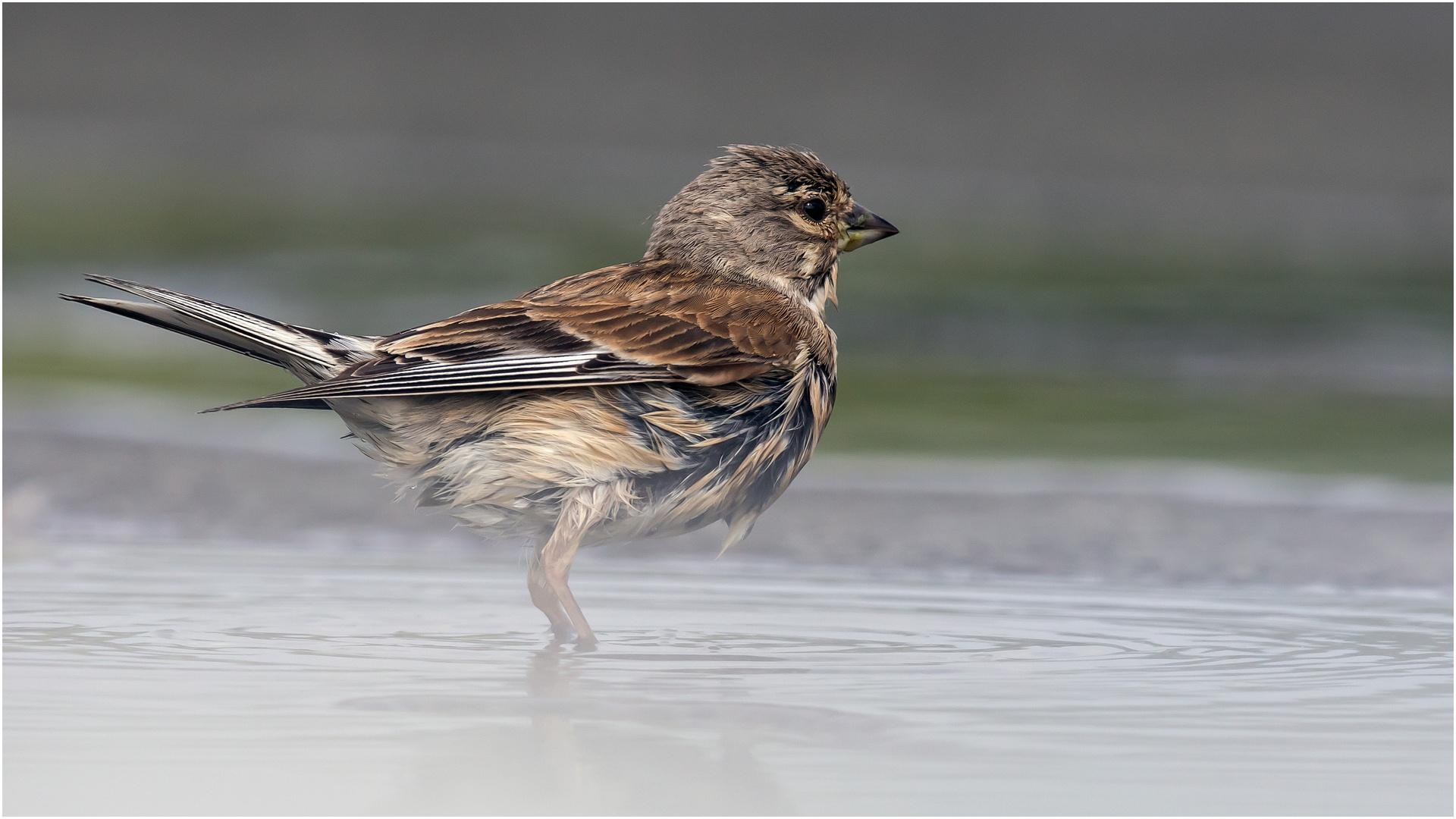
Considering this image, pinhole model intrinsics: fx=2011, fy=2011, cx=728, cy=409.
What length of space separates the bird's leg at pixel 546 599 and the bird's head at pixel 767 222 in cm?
107

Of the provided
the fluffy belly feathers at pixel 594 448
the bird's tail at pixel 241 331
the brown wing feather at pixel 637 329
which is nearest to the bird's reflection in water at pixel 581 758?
the fluffy belly feathers at pixel 594 448

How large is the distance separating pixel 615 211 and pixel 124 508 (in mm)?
12439

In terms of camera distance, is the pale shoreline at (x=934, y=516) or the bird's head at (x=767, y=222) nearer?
the bird's head at (x=767, y=222)

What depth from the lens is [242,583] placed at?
18.8 ft

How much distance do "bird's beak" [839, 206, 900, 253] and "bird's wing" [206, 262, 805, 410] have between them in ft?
1.63

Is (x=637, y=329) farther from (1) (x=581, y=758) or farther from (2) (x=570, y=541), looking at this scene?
(1) (x=581, y=758)

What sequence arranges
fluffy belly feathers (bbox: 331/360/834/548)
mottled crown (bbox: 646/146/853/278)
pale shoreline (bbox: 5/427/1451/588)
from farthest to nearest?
pale shoreline (bbox: 5/427/1451/588), mottled crown (bbox: 646/146/853/278), fluffy belly feathers (bbox: 331/360/834/548)

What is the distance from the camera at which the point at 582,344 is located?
5039mm

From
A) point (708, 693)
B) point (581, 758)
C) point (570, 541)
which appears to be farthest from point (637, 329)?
point (581, 758)

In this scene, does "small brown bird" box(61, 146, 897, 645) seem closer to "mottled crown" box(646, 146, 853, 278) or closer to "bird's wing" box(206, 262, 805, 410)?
"bird's wing" box(206, 262, 805, 410)

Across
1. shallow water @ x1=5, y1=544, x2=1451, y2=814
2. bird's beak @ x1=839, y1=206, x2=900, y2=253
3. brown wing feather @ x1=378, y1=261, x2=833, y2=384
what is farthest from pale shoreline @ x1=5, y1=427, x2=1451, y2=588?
bird's beak @ x1=839, y1=206, x2=900, y2=253

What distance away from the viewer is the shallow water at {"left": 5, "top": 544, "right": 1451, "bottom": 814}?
11.1ft

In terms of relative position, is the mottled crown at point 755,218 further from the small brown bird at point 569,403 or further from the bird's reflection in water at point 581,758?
the bird's reflection in water at point 581,758

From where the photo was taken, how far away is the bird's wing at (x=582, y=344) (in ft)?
15.9
